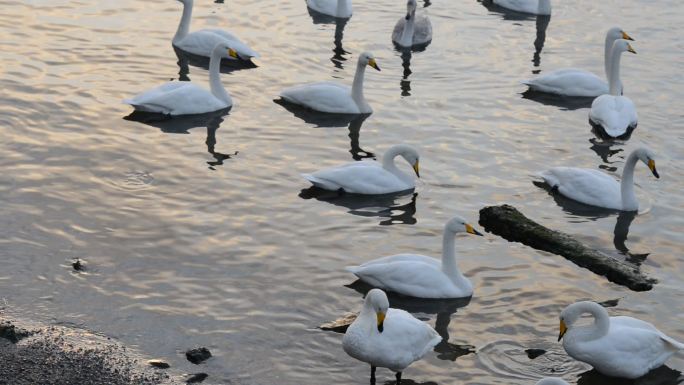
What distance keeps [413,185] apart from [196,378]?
630cm

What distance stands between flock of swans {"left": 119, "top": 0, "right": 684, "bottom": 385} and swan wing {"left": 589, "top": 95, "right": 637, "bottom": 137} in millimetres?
16

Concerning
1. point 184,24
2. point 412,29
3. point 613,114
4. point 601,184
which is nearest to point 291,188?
point 601,184

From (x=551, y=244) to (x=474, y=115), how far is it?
216 inches

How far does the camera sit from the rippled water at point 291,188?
40.3 feet

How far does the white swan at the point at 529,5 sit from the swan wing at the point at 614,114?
706 cm

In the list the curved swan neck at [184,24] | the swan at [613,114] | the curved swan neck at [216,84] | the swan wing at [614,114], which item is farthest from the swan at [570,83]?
the curved swan neck at [184,24]

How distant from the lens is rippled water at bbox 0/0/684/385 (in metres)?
12.3

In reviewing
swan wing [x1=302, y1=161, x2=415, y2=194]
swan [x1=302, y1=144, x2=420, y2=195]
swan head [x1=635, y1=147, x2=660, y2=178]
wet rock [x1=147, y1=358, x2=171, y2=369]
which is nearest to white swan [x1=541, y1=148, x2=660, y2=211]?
swan head [x1=635, y1=147, x2=660, y2=178]

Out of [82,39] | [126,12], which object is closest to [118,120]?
[82,39]

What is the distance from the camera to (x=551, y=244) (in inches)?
572

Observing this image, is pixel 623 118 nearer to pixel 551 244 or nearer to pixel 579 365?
pixel 551 244

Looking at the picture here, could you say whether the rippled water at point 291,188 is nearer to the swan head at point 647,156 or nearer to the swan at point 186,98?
the swan at point 186,98

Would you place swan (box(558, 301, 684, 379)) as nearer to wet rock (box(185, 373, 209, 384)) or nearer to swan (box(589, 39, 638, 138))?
wet rock (box(185, 373, 209, 384))

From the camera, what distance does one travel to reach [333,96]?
1958cm
